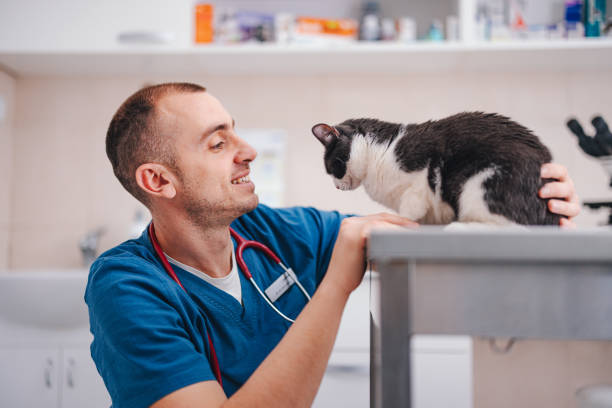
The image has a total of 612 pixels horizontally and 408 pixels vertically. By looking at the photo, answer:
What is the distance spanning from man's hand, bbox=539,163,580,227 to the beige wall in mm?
2313

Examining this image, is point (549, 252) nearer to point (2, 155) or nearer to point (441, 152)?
point (441, 152)

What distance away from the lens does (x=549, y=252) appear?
368 mm

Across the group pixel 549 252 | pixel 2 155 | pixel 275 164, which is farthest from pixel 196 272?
pixel 2 155

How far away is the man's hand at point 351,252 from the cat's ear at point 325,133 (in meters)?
0.24

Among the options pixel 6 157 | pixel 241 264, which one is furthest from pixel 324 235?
pixel 6 157

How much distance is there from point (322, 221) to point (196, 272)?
343 millimetres

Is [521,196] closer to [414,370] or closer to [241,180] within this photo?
[241,180]

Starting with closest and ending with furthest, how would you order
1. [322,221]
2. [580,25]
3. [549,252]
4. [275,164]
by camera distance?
[549,252] < [322,221] < [580,25] < [275,164]

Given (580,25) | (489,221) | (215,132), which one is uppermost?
(580,25)

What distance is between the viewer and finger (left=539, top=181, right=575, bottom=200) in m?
0.59

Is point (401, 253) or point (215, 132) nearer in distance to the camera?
point (401, 253)

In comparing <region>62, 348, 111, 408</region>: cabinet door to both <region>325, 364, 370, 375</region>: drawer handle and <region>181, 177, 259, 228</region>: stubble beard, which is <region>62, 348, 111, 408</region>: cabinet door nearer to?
<region>325, 364, 370, 375</region>: drawer handle

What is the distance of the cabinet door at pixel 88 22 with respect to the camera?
6.04 feet

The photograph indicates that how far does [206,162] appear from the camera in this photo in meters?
0.92
